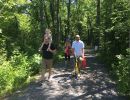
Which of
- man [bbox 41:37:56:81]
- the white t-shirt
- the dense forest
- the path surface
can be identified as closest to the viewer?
the path surface

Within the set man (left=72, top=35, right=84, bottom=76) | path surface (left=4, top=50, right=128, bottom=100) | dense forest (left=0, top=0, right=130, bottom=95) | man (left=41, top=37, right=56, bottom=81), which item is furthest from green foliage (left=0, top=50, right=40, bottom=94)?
man (left=72, top=35, right=84, bottom=76)

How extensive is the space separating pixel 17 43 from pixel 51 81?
848 centimetres

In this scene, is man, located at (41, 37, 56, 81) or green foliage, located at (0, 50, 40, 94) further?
man, located at (41, 37, 56, 81)

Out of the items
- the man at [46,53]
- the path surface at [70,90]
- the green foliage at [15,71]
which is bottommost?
the path surface at [70,90]

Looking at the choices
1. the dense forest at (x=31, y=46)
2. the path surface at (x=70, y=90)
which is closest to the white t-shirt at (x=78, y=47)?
the path surface at (x=70, y=90)

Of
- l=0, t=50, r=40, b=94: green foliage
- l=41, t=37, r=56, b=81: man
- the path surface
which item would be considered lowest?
the path surface

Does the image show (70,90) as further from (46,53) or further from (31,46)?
(31,46)

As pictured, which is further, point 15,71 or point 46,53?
point 15,71

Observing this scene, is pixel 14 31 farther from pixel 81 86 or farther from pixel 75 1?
pixel 75 1

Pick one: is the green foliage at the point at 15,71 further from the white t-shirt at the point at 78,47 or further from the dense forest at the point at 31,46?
the white t-shirt at the point at 78,47

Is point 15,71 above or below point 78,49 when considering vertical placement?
below

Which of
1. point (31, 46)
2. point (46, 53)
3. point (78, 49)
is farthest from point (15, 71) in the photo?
point (31, 46)

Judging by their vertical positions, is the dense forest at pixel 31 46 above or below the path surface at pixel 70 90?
above

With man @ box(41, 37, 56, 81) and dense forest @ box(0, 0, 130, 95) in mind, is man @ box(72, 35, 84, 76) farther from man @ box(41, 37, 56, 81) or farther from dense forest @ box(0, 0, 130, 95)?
man @ box(41, 37, 56, 81)
